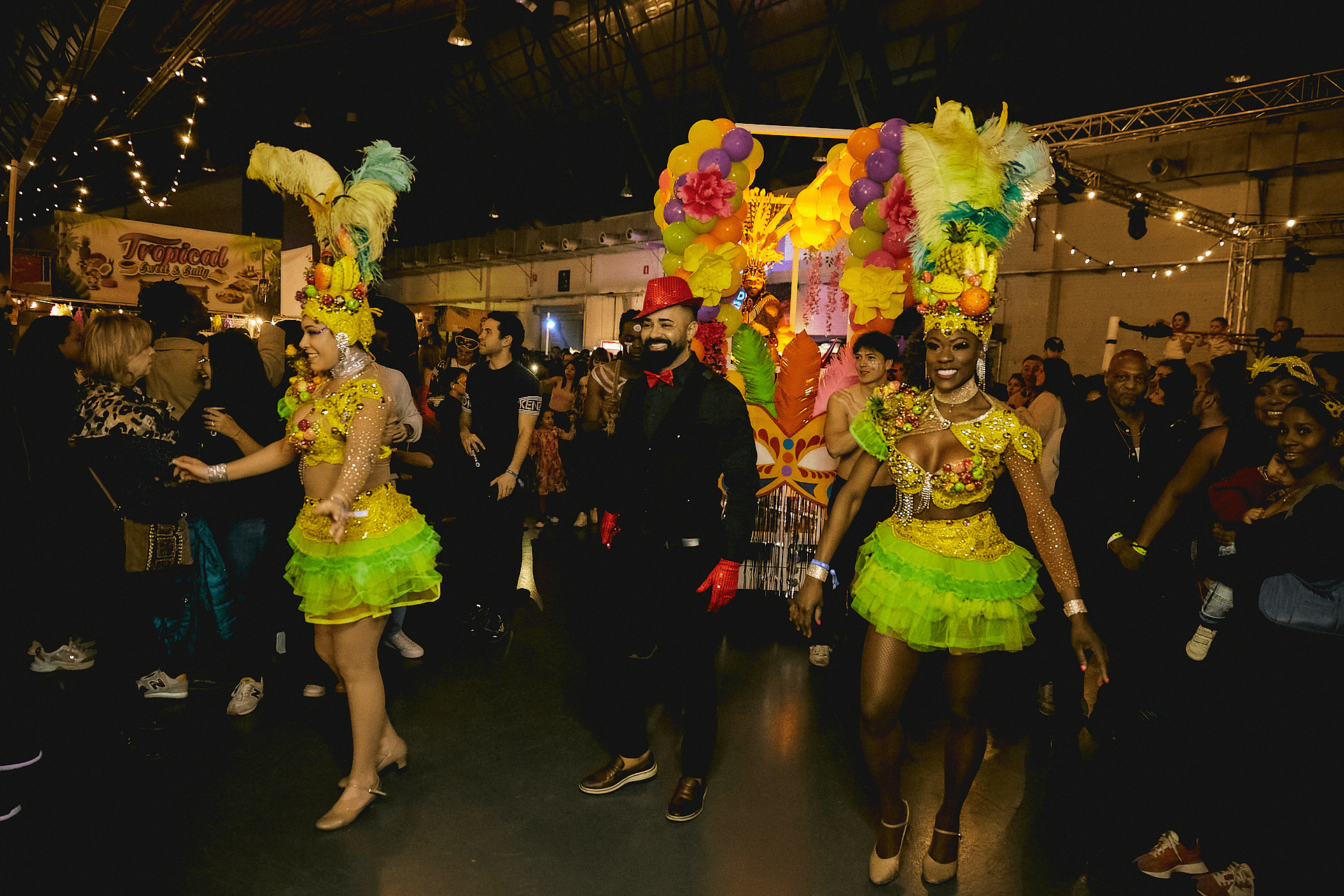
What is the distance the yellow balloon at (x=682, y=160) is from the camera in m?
5.11

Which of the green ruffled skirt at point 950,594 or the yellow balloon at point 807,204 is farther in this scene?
the yellow balloon at point 807,204

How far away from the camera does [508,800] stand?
9.37ft

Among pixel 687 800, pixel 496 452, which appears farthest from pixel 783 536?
pixel 687 800

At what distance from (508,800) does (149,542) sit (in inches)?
71.0

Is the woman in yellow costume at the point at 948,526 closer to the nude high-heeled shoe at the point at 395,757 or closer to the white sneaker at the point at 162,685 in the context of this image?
the nude high-heeled shoe at the point at 395,757

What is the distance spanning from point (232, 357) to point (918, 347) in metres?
3.05

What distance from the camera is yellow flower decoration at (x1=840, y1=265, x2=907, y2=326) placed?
15.3ft

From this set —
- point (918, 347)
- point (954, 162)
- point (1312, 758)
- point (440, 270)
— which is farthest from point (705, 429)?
point (440, 270)

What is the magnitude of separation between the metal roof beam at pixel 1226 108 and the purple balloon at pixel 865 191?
482 cm

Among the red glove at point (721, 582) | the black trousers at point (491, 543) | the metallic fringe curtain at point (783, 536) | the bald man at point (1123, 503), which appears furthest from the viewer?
the metallic fringe curtain at point (783, 536)

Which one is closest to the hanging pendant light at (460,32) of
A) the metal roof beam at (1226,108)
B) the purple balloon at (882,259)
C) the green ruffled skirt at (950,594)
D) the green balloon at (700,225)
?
the green balloon at (700,225)

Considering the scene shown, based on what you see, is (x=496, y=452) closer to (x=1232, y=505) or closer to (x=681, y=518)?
(x=681, y=518)

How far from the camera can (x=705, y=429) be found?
2807mm

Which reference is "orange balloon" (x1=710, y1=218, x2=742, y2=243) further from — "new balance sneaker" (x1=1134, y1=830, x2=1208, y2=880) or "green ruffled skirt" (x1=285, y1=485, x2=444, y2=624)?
"new balance sneaker" (x1=1134, y1=830, x2=1208, y2=880)
